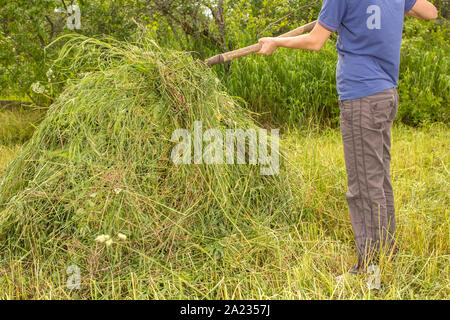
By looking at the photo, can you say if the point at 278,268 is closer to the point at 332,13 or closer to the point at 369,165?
Result: the point at 369,165

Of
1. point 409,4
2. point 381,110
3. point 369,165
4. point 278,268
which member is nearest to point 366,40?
point 381,110

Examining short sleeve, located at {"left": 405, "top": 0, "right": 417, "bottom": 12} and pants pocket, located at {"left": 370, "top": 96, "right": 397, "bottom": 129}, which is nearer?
pants pocket, located at {"left": 370, "top": 96, "right": 397, "bottom": 129}

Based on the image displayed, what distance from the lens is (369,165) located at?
2191 mm

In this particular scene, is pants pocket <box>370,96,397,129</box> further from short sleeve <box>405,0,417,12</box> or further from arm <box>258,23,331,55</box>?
short sleeve <box>405,0,417,12</box>

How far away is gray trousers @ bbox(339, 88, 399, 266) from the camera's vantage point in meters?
2.14

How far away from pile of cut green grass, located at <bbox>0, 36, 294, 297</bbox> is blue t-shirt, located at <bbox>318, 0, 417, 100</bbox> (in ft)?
3.05

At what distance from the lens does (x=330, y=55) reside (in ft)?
20.1

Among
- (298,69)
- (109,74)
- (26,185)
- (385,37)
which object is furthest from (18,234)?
(298,69)

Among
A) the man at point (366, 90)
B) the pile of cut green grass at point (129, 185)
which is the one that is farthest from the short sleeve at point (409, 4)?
the pile of cut green grass at point (129, 185)

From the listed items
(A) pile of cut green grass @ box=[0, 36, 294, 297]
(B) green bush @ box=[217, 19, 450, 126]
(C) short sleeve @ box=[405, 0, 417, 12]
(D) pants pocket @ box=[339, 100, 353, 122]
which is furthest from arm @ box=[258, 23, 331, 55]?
(B) green bush @ box=[217, 19, 450, 126]

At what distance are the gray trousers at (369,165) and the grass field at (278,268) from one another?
130 mm

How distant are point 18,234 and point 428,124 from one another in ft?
15.7
